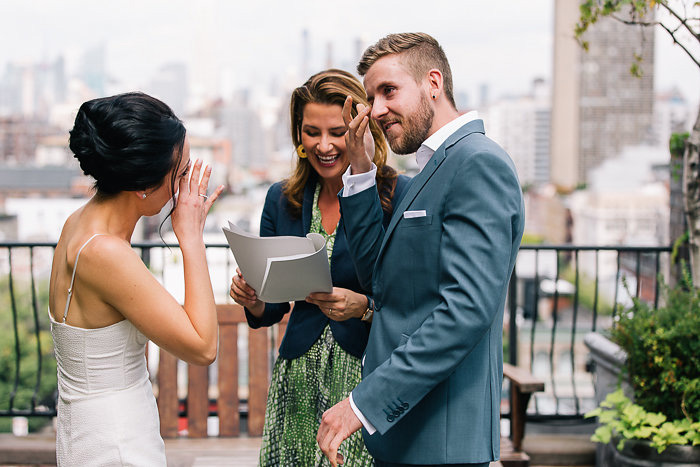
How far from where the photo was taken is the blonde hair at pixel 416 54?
143 centimetres

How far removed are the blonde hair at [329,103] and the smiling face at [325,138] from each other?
25 mm

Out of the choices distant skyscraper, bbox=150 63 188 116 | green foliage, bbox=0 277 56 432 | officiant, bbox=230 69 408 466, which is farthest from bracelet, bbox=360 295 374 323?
distant skyscraper, bbox=150 63 188 116

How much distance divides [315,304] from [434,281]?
578 millimetres

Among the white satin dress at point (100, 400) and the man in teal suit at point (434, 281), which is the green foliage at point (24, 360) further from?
the man in teal suit at point (434, 281)

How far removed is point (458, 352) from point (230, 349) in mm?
2127

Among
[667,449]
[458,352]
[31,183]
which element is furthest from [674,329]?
[31,183]

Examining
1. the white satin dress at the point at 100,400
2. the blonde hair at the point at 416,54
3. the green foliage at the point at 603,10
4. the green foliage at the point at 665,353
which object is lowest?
the green foliage at the point at 665,353

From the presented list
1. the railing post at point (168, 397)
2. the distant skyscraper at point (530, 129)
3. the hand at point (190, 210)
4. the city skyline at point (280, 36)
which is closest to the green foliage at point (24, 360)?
the railing post at point (168, 397)

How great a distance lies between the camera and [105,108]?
1398mm

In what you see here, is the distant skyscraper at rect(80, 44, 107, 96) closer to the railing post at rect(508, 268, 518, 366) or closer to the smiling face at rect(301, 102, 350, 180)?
the railing post at rect(508, 268, 518, 366)

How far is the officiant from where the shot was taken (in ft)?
6.05

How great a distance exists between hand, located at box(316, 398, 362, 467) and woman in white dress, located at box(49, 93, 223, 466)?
0.95 feet

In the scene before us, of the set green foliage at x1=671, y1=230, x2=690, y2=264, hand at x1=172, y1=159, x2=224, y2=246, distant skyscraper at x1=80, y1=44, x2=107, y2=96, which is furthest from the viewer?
distant skyscraper at x1=80, y1=44, x2=107, y2=96

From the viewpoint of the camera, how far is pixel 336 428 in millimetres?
1304
